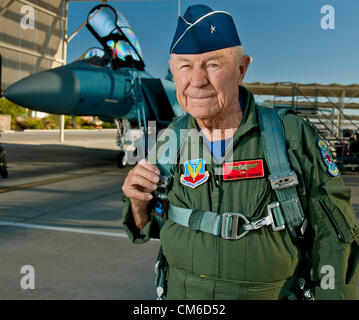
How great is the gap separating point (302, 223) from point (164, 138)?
624 mm

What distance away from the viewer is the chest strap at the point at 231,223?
135cm

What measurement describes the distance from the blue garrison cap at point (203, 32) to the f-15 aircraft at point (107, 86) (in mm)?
8156

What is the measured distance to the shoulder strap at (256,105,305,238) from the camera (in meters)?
1.34

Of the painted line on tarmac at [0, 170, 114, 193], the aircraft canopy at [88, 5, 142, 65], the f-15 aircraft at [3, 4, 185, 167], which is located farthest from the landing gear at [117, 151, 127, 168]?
the aircraft canopy at [88, 5, 142, 65]

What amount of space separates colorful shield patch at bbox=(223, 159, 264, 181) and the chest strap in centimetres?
13

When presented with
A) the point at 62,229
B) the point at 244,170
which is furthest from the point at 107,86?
the point at 244,170

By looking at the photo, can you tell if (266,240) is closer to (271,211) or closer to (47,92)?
(271,211)

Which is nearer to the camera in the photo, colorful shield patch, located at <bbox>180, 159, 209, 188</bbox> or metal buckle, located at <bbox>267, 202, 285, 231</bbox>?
metal buckle, located at <bbox>267, 202, 285, 231</bbox>

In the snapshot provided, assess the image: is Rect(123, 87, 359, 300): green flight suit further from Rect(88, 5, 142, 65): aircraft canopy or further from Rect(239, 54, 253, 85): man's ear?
Rect(88, 5, 142, 65): aircraft canopy

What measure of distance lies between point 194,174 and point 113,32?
10.3 m

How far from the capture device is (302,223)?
1384mm

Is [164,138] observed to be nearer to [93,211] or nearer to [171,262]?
[171,262]

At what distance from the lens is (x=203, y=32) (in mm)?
1377
